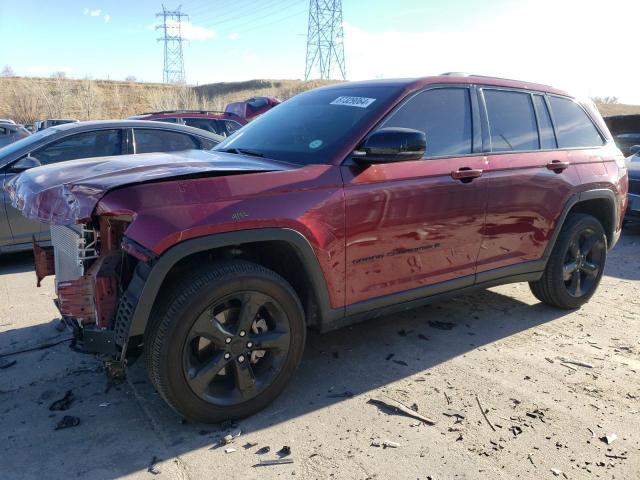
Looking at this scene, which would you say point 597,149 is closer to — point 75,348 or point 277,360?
point 277,360

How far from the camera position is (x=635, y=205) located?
828 centimetres

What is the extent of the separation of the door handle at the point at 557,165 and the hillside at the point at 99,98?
37380 mm

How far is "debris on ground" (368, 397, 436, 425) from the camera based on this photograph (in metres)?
3.04

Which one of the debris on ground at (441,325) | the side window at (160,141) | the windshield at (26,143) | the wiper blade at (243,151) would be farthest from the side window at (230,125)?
the debris on ground at (441,325)

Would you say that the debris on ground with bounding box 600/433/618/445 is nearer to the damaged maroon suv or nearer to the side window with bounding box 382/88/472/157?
the damaged maroon suv

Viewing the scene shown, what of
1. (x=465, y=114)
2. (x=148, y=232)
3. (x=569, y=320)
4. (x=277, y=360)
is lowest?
(x=569, y=320)

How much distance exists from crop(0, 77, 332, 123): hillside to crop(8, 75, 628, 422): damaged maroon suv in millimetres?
37853

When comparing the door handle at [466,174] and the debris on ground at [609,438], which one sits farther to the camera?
the door handle at [466,174]

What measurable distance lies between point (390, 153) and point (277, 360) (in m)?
1.38

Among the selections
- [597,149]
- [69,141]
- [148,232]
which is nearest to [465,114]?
[597,149]

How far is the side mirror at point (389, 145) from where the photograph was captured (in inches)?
122

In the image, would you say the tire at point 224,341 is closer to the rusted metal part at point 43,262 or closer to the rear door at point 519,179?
the rusted metal part at point 43,262

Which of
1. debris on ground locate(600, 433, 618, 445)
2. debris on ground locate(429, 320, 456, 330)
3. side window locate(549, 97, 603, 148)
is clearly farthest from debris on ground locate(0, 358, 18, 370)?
side window locate(549, 97, 603, 148)

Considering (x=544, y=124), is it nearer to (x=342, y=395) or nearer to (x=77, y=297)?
(x=342, y=395)
